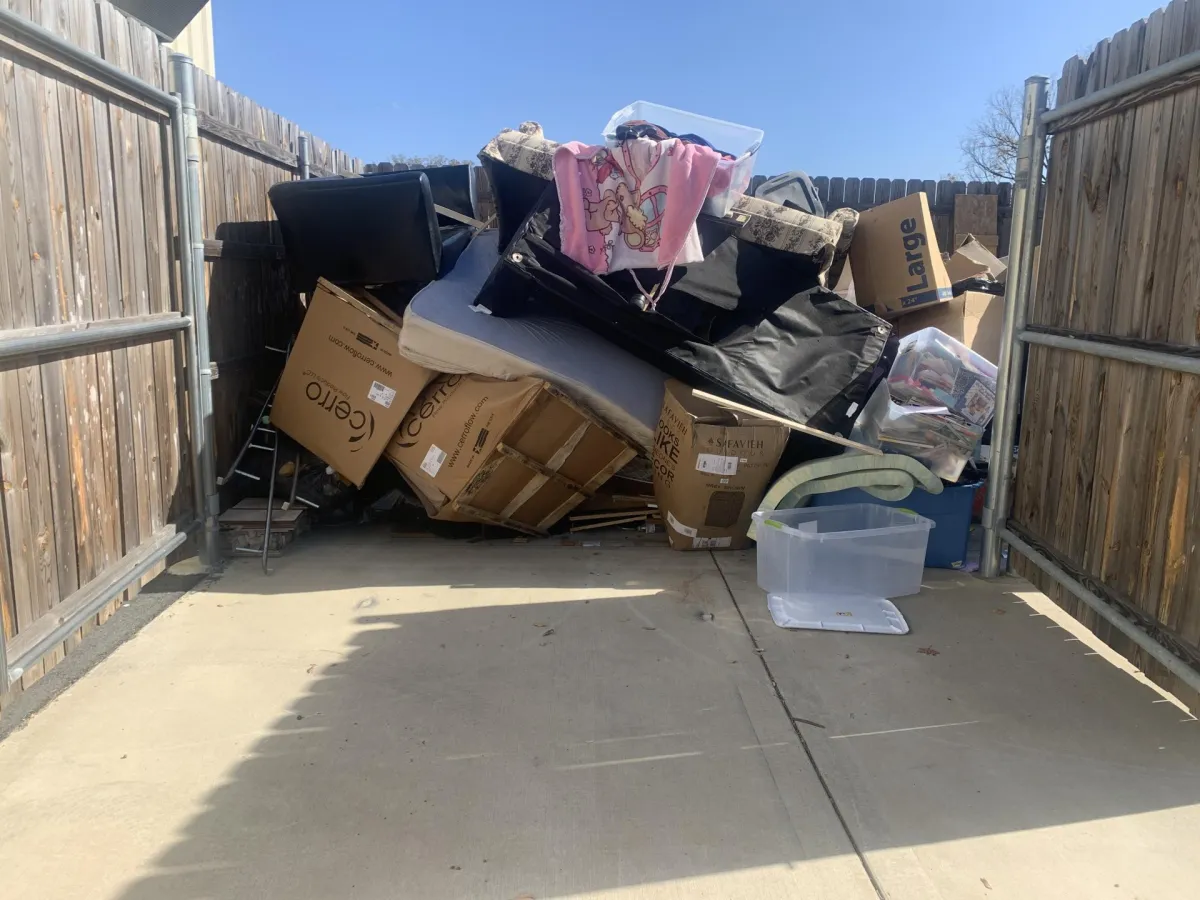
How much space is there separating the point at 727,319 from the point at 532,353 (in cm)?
102

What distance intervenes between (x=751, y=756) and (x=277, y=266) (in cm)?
405

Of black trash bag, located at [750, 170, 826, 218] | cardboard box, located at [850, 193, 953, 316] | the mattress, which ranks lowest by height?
the mattress

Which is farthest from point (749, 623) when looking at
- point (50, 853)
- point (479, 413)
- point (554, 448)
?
point (50, 853)

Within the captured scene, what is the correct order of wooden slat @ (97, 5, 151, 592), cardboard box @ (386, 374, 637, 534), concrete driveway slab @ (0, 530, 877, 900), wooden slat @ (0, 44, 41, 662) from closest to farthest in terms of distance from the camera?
1. concrete driveway slab @ (0, 530, 877, 900)
2. wooden slat @ (0, 44, 41, 662)
3. wooden slat @ (97, 5, 151, 592)
4. cardboard box @ (386, 374, 637, 534)

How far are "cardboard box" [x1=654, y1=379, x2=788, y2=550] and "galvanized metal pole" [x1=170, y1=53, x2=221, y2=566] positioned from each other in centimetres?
211

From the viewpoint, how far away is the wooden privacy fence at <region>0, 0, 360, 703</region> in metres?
2.46

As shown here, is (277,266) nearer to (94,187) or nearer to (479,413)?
(479,413)

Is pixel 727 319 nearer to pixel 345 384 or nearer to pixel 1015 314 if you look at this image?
pixel 1015 314

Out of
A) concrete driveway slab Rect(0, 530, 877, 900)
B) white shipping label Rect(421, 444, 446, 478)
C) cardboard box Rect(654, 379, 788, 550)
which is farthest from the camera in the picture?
white shipping label Rect(421, 444, 446, 478)

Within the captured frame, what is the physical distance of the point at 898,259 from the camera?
5.38 metres

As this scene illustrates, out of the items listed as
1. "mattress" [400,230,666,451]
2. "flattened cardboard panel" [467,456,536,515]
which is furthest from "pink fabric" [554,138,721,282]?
"flattened cardboard panel" [467,456,536,515]

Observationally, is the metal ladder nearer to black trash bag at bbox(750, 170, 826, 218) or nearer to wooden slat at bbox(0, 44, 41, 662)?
wooden slat at bbox(0, 44, 41, 662)

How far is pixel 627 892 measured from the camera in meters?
1.93

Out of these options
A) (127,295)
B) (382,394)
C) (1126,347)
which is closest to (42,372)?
(127,295)
